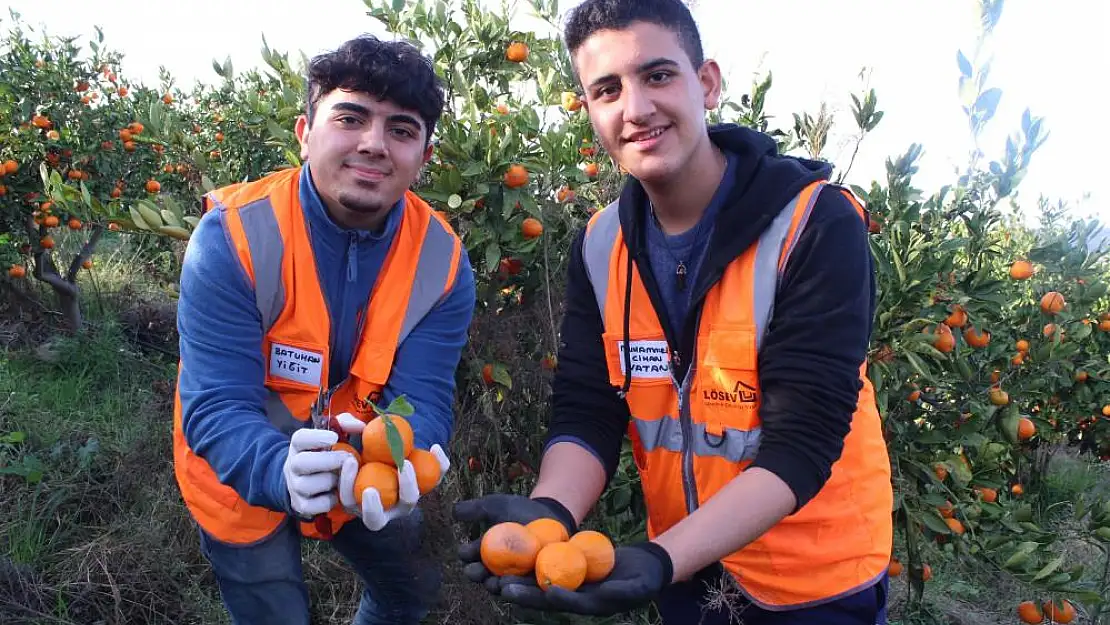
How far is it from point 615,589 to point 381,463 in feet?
2.11

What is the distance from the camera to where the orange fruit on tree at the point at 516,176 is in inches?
98.3

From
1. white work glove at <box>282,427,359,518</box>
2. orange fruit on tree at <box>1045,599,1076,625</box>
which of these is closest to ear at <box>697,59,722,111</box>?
white work glove at <box>282,427,359,518</box>

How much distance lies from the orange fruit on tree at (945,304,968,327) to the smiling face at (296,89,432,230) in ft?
5.83

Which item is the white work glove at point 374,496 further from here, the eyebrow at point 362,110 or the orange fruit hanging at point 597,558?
the eyebrow at point 362,110

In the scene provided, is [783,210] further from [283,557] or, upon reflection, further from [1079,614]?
[1079,614]

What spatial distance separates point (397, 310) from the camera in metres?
2.16

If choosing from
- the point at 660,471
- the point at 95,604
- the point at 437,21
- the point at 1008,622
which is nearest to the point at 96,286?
the point at 95,604

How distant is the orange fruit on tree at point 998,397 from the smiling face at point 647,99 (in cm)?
192

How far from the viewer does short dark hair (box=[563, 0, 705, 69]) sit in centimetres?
178

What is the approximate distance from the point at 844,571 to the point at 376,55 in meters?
1.66

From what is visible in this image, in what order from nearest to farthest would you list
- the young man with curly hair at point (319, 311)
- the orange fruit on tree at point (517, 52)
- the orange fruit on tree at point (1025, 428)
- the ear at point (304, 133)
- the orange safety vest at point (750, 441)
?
the orange safety vest at point (750, 441) → the young man with curly hair at point (319, 311) → the ear at point (304, 133) → the orange fruit on tree at point (517, 52) → the orange fruit on tree at point (1025, 428)

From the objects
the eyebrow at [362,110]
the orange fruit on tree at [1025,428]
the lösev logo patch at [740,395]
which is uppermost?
the eyebrow at [362,110]

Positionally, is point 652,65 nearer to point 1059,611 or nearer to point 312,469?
point 312,469

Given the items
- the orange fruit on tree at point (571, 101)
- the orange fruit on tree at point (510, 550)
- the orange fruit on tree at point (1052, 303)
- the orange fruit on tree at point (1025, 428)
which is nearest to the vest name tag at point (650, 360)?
the orange fruit on tree at point (510, 550)
